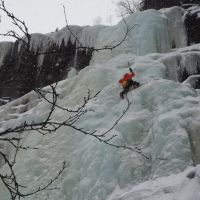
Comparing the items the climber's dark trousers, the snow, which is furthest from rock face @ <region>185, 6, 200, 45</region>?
the climber's dark trousers

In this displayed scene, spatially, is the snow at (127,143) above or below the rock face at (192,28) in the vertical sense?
below

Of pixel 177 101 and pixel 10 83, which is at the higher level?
pixel 10 83

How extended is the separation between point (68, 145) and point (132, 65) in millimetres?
3659

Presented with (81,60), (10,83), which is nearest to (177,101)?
(10,83)

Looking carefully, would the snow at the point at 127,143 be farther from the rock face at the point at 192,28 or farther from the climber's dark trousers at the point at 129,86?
the rock face at the point at 192,28

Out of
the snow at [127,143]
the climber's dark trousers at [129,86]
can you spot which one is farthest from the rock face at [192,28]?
the climber's dark trousers at [129,86]

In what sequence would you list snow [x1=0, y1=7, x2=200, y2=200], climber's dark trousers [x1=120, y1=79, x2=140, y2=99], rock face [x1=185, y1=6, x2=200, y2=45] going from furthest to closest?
rock face [x1=185, y1=6, x2=200, y2=45]
climber's dark trousers [x1=120, y1=79, x2=140, y2=99]
snow [x1=0, y1=7, x2=200, y2=200]

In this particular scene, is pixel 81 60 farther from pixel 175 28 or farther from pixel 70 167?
pixel 70 167

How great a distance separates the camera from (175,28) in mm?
14109

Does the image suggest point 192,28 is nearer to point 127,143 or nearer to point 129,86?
point 129,86

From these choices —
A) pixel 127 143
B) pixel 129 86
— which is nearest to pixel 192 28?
pixel 129 86

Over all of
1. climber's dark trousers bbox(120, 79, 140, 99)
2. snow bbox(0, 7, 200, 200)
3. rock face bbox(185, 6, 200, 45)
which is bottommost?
snow bbox(0, 7, 200, 200)

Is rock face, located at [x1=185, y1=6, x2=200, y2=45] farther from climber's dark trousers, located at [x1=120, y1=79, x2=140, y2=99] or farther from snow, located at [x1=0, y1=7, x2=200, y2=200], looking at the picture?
climber's dark trousers, located at [x1=120, y1=79, x2=140, y2=99]

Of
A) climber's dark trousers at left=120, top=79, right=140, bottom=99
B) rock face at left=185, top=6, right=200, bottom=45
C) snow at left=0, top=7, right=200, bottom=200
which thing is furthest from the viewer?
rock face at left=185, top=6, right=200, bottom=45
